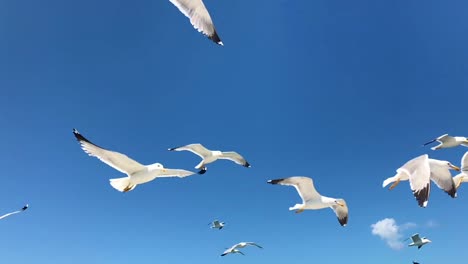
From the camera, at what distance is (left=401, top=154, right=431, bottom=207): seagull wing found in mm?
9359

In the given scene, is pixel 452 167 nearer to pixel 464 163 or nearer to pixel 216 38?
pixel 464 163

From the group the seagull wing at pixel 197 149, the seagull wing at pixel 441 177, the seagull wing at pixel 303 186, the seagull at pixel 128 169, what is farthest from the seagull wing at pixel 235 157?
the seagull wing at pixel 441 177

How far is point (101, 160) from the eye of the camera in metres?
9.77

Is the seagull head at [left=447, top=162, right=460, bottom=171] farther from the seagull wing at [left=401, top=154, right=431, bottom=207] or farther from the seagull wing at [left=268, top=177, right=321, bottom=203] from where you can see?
the seagull wing at [left=268, top=177, right=321, bottom=203]

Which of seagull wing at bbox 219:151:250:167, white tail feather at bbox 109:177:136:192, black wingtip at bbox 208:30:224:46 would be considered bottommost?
white tail feather at bbox 109:177:136:192

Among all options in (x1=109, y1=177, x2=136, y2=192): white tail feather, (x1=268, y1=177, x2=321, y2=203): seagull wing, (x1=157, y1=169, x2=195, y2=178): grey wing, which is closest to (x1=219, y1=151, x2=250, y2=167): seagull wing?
(x1=268, y1=177, x2=321, y2=203): seagull wing

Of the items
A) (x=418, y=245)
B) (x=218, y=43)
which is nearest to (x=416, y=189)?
(x=218, y=43)

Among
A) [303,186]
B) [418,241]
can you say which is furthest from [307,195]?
[418,241]

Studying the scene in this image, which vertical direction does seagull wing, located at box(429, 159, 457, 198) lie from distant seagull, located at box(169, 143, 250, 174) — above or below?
below

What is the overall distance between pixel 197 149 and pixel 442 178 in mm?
7828

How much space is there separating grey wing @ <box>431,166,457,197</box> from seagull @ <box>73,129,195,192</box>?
20.3 ft

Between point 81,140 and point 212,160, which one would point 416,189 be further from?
point 212,160

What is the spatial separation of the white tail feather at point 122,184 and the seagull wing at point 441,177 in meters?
7.48

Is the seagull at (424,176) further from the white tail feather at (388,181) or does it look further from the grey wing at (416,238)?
the grey wing at (416,238)
